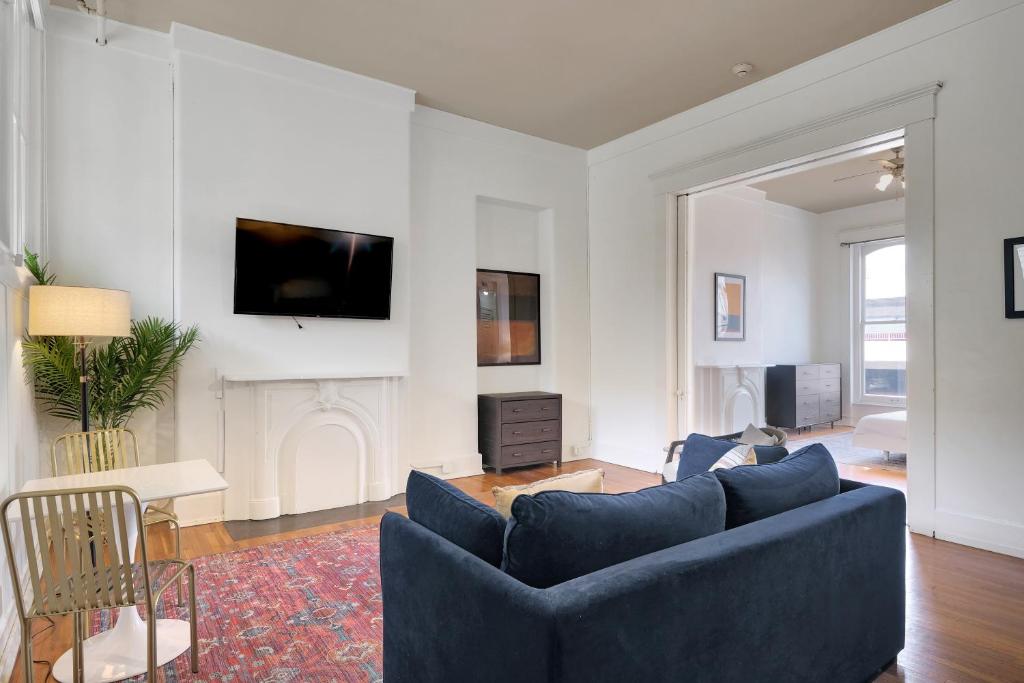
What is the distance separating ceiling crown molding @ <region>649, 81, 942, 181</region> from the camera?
3648mm

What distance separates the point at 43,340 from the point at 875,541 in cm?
399

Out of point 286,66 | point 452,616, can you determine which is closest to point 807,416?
point 286,66

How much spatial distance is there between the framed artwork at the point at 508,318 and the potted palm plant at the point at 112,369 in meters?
2.52

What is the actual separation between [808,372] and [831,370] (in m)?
0.69

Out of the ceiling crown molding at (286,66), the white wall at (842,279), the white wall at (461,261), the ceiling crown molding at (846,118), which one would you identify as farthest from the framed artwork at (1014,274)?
the white wall at (842,279)

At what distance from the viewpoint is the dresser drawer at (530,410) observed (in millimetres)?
5402

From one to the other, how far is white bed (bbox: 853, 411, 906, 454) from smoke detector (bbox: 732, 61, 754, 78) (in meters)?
3.64

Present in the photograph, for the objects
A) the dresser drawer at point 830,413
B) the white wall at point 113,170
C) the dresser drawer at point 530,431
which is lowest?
the dresser drawer at point 830,413

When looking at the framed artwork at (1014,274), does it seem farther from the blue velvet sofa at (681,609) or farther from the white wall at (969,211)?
the blue velvet sofa at (681,609)

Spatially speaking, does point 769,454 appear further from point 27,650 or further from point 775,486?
point 27,650

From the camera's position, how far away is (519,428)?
5480 mm

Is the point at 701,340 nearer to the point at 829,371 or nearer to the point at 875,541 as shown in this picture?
the point at 829,371

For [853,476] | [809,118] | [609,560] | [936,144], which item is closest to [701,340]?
[853,476]

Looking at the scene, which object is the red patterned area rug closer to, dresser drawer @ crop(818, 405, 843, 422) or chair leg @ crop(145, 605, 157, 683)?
chair leg @ crop(145, 605, 157, 683)
